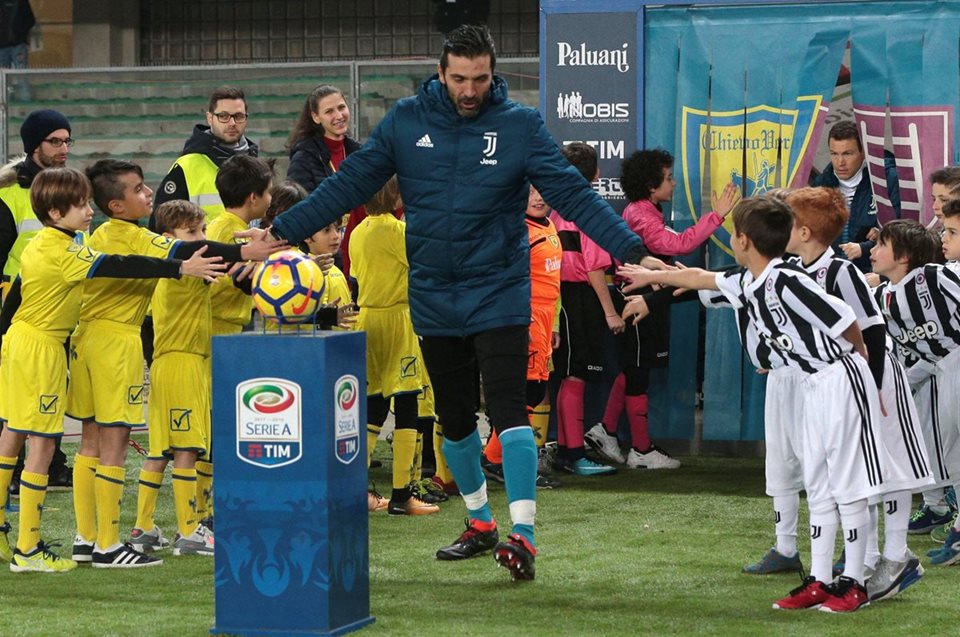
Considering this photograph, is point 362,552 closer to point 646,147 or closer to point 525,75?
point 646,147

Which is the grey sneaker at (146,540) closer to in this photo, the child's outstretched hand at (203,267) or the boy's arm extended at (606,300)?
the child's outstretched hand at (203,267)

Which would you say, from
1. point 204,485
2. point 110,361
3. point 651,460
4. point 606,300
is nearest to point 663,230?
point 606,300

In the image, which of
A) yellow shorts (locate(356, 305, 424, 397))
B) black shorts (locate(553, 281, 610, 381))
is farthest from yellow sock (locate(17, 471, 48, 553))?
black shorts (locate(553, 281, 610, 381))

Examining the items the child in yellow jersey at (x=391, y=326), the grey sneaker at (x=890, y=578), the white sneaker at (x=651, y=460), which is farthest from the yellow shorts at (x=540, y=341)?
the grey sneaker at (x=890, y=578)

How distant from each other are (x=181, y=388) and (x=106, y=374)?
341mm

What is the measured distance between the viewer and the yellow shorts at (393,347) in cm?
707

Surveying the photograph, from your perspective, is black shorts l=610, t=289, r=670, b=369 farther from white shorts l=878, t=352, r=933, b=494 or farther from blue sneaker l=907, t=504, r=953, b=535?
white shorts l=878, t=352, r=933, b=494

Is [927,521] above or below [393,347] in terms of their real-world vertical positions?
below

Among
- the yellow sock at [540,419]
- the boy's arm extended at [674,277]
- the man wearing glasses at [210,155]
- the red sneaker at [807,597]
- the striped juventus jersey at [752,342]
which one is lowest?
the red sneaker at [807,597]

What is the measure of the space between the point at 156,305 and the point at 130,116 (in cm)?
600

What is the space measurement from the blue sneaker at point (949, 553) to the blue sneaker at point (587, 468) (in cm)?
255

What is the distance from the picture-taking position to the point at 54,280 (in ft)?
18.7

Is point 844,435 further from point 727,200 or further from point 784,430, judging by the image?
point 727,200

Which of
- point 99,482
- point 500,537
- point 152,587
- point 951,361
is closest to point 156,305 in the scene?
point 99,482
